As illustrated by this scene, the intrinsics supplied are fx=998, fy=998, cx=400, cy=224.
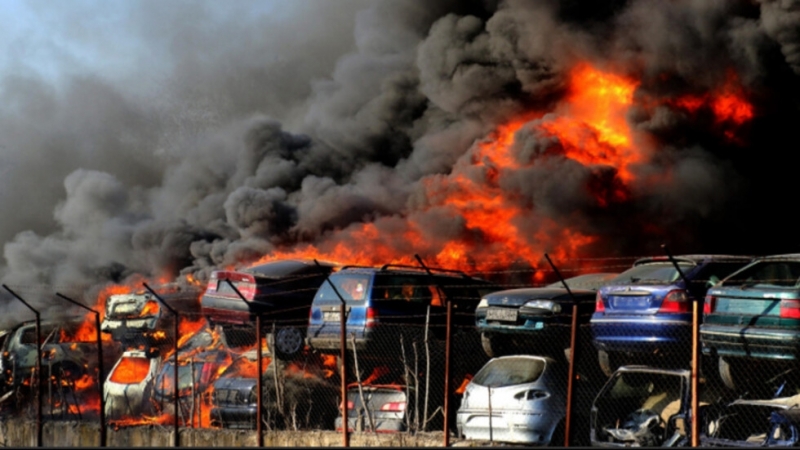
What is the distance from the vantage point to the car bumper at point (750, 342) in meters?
10.4

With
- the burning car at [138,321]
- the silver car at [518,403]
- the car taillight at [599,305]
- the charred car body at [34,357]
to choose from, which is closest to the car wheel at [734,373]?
the car taillight at [599,305]

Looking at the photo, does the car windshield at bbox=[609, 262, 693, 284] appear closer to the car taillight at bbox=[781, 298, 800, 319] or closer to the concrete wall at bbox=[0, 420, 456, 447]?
the car taillight at bbox=[781, 298, 800, 319]

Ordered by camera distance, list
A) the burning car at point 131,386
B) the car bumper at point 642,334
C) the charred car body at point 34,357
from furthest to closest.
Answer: the charred car body at point 34,357 → the burning car at point 131,386 → the car bumper at point 642,334

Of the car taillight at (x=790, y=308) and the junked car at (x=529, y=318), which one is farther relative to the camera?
the junked car at (x=529, y=318)

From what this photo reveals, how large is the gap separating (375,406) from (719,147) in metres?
16.3

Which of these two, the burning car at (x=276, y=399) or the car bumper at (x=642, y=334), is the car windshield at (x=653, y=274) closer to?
the car bumper at (x=642, y=334)

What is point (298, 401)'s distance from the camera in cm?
1481

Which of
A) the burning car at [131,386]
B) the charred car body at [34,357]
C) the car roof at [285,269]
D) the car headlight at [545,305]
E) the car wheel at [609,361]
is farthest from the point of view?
the charred car body at [34,357]

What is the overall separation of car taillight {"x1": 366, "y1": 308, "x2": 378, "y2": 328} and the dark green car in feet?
16.1

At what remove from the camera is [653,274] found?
42.0 ft

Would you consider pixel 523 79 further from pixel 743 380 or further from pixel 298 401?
pixel 743 380

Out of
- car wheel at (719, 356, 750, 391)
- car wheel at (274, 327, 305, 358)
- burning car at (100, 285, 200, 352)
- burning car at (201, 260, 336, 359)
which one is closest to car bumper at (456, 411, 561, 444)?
car wheel at (719, 356, 750, 391)

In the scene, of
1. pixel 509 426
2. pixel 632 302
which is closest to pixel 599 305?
pixel 632 302

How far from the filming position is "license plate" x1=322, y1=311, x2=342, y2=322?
14859mm
